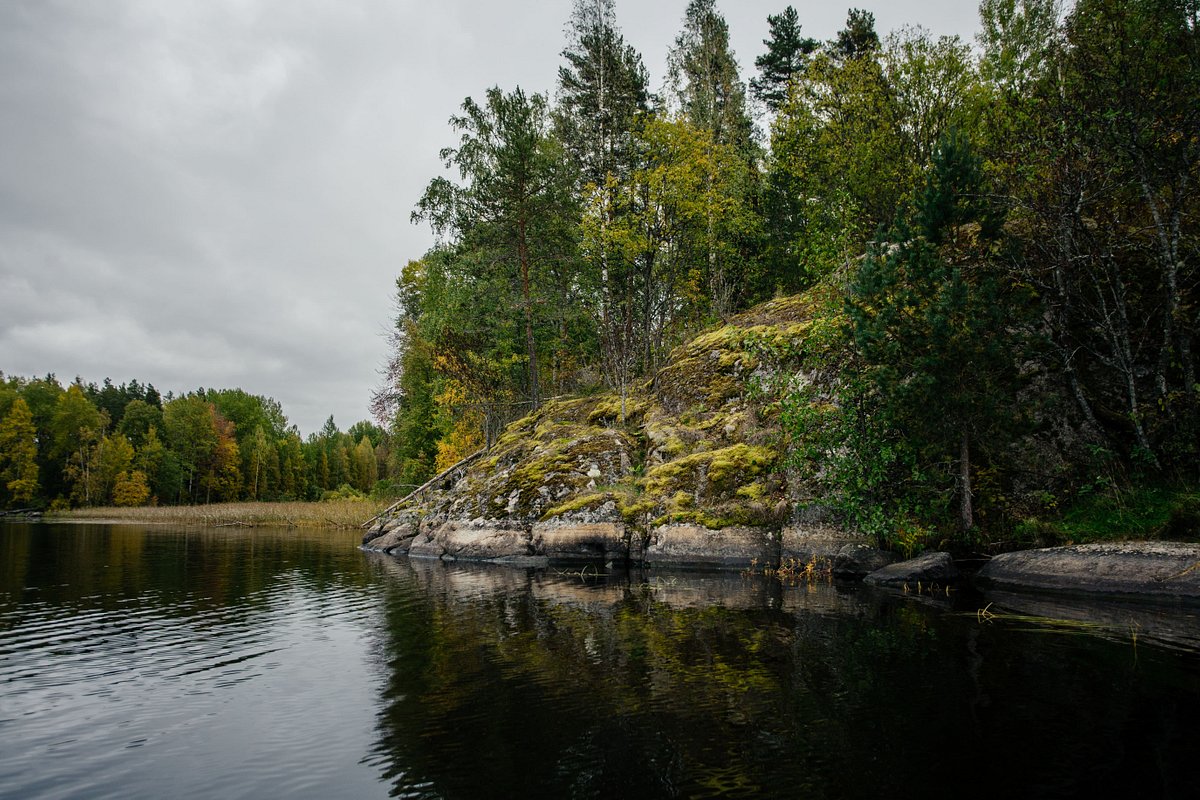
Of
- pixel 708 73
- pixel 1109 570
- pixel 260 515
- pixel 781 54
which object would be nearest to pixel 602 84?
pixel 708 73

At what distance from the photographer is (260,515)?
51688mm

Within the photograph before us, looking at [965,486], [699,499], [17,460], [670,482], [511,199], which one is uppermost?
[511,199]

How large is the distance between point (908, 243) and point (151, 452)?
324ft

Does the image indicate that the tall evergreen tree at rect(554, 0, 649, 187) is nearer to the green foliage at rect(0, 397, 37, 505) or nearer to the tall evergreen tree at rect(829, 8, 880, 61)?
the tall evergreen tree at rect(829, 8, 880, 61)

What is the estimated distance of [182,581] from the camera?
58.6 ft

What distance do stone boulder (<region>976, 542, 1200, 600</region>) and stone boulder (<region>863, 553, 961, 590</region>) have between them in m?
0.82

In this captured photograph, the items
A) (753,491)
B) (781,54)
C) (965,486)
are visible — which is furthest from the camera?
(781,54)

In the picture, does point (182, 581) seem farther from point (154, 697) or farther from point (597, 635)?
point (597, 635)

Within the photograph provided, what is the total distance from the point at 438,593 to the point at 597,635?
665 cm

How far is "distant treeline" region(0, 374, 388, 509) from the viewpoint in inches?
2933

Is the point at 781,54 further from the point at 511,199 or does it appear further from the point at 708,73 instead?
the point at 511,199

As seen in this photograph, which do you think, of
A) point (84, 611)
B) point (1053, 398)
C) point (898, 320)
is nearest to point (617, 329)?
point (898, 320)

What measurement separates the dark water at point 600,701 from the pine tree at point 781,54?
37551 mm

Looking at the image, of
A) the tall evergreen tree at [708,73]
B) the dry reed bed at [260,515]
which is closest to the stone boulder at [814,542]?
the tall evergreen tree at [708,73]
